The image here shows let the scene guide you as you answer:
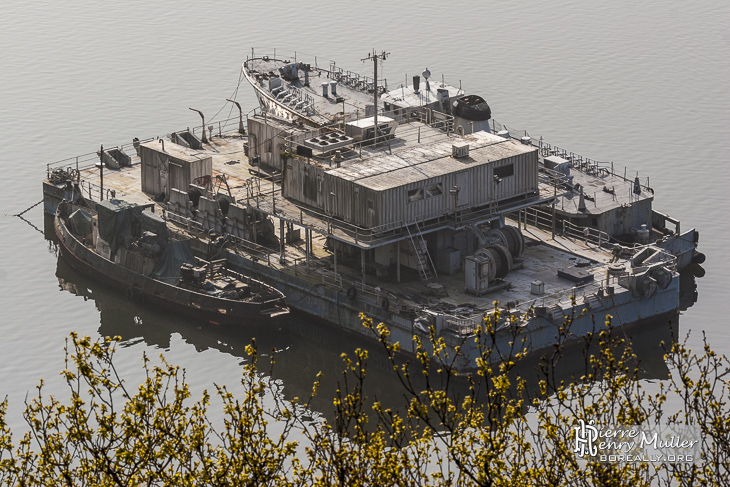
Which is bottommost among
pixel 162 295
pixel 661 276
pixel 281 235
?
pixel 162 295

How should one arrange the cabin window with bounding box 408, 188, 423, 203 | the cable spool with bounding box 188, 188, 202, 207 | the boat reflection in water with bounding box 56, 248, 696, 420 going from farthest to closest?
the cable spool with bounding box 188, 188, 202, 207 < the cabin window with bounding box 408, 188, 423, 203 < the boat reflection in water with bounding box 56, 248, 696, 420

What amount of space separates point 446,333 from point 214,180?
1978 cm

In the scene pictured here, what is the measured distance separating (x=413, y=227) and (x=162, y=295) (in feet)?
43.5

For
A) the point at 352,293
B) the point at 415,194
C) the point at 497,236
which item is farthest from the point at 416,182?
the point at 352,293

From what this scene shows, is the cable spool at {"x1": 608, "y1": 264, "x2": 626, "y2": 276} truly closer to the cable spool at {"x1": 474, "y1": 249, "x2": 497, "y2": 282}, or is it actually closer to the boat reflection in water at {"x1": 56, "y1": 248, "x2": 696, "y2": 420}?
the boat reflection in water at {"x1": 56, "y1": 248, "x2": 696, "y2": 420}

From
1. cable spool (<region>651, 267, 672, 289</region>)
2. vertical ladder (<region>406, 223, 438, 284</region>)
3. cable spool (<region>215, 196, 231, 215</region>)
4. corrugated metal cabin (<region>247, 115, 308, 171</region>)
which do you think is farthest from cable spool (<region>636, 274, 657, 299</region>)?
cable spool (<region>215, 196, 231, 215</region>)

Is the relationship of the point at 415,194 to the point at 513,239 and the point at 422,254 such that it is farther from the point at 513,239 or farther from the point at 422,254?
the point at 513,239

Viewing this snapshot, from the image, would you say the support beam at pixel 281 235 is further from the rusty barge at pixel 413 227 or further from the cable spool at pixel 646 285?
the cable spool at pixel 646 285

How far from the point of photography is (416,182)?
64.4 meters

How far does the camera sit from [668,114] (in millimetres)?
95125

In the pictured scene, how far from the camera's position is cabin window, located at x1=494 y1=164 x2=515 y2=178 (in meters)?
67.2

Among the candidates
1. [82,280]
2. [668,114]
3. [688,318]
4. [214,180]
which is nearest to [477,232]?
[688,318]

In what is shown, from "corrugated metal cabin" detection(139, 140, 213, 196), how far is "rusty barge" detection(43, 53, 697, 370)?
0.10m

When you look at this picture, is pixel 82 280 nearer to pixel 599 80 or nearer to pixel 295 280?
pixel 295 280
